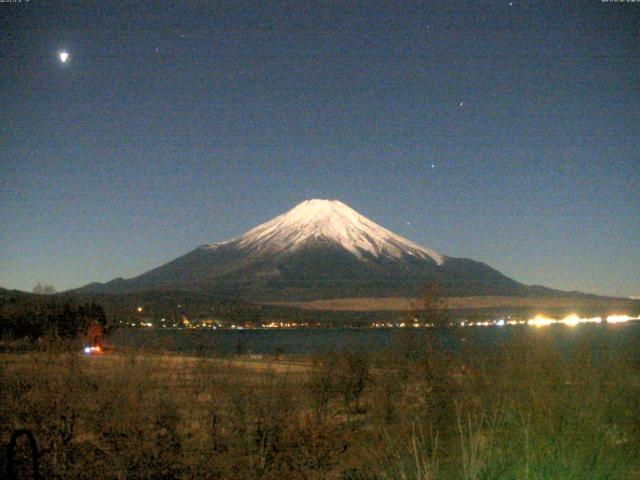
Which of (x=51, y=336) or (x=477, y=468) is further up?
(x=51, y=336)

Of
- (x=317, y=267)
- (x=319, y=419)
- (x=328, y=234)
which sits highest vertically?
(x=328, y=234)

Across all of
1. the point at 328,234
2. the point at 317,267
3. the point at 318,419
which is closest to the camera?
the point at 318,419

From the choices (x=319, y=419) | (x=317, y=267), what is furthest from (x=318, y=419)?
(x=317, y=267)

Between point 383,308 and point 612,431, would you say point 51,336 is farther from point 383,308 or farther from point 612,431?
point 383,308

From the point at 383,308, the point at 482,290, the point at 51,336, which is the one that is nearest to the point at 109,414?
the point at 51,336

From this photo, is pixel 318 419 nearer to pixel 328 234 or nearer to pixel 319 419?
pixel 319 419

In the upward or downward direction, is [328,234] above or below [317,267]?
above

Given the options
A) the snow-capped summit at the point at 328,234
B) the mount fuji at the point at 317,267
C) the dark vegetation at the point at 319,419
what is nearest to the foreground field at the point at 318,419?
the dark vegetation at the point at 319,419
